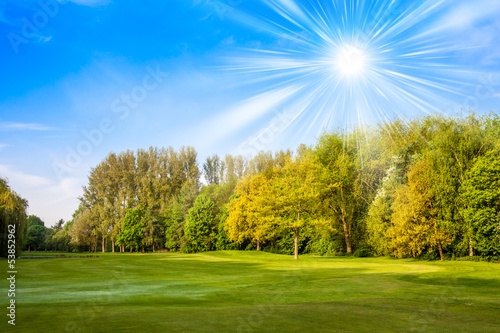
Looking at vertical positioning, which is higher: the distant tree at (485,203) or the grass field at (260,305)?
the distant tree at (485,203)

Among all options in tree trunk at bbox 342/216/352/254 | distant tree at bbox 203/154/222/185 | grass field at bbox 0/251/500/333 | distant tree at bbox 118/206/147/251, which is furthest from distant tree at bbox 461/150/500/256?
distant tree at bbox 203/154/222/185

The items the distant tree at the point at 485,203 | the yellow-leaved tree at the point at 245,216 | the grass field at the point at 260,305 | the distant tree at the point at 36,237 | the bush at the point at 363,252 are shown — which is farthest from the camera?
the distant tree at the point at 36,237

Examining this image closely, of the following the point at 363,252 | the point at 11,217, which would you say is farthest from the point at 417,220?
the point at 11,217

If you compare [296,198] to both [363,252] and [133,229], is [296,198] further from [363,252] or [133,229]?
[133,229]

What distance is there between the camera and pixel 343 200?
158 feet

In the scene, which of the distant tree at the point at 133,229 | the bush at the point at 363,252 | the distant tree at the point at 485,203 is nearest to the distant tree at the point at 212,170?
the distant tree at the point at 133,229

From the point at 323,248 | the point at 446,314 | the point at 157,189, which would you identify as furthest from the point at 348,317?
the point at 157,189

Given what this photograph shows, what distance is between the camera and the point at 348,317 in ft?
29.2

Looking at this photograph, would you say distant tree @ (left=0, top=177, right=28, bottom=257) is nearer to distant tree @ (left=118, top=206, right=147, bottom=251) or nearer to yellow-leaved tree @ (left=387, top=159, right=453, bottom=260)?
yellow-leaved tree @ (left=387, top=159, right=453, bottom=260)

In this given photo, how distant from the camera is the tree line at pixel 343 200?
33781mm

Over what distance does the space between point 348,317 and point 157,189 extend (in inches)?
2922

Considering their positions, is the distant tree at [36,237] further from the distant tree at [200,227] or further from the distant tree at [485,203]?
the distant tree at [485,203]

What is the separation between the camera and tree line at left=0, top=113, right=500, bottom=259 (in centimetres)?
3378

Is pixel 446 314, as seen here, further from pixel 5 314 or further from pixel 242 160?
pixel 242 160
